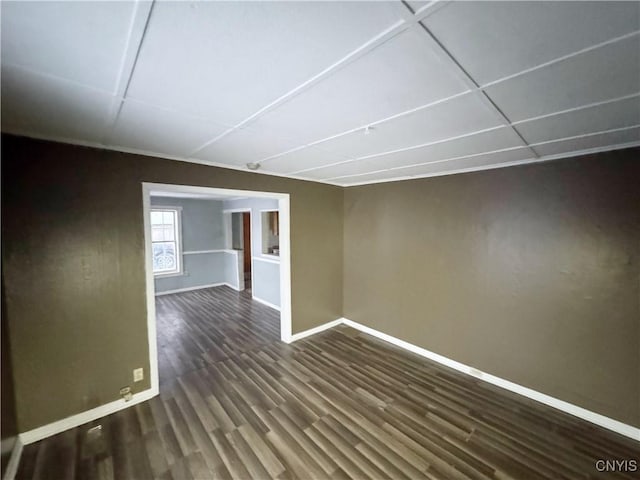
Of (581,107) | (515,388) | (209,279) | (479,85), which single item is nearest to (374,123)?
(479,85)

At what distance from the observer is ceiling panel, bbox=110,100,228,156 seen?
62.7 inches

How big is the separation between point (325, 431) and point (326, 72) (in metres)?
2.63

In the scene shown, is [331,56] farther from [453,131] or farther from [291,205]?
[291,205]

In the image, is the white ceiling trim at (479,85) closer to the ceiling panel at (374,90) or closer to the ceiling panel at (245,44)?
the ceiling panel at (374,90)

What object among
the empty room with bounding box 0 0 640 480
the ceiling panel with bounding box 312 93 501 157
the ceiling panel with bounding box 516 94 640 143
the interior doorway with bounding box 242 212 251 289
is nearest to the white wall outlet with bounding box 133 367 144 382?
the empty room with bounding box 0 0 640 480

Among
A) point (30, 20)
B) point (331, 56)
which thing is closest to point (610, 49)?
point (331, 56)

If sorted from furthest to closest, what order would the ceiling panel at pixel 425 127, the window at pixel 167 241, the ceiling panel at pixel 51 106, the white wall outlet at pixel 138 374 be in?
the window at pixel 167 241 → the white wall outlet at pixel 138 374 → the ceiling panel at pixel 425 127 → the ceiling panel at pixel 51 106

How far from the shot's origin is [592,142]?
2.04m

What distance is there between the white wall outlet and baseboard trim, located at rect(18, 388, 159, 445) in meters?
0.15

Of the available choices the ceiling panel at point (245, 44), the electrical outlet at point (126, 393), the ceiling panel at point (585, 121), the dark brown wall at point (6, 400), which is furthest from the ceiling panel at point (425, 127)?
the electrical outlet at point (126, 393)

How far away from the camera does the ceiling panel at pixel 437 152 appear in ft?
6.34

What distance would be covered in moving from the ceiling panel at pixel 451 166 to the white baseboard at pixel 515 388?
7.73ft

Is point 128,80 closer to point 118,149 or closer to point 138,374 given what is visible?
point 118,149

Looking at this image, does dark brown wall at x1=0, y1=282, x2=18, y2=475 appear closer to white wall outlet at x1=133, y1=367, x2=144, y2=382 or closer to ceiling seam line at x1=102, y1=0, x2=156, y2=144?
white wall outlet at x1=133, y1=367, x2=144, y2=382
